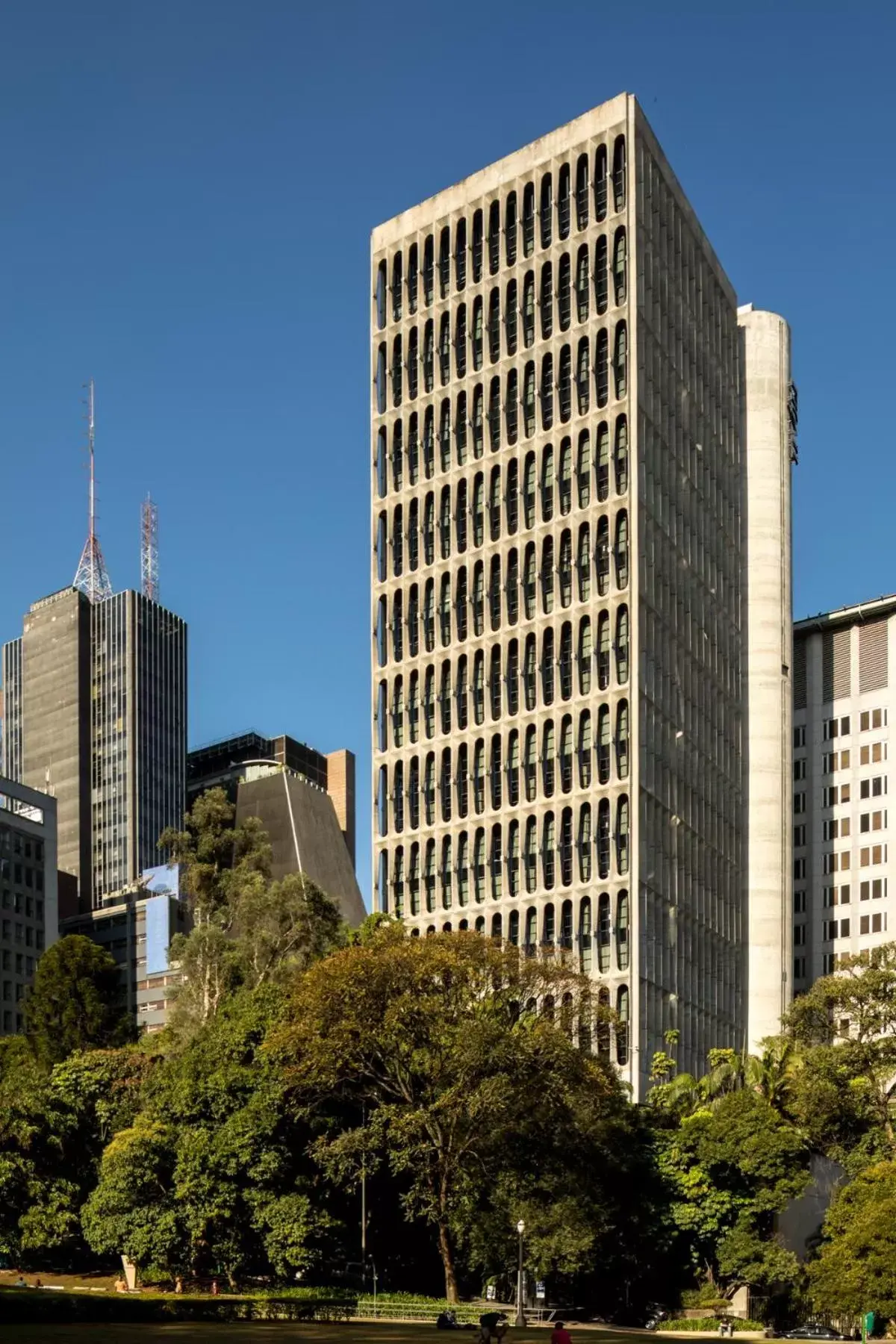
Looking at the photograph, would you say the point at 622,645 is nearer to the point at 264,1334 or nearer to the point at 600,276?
the point at 600,276

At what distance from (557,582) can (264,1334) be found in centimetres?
7659

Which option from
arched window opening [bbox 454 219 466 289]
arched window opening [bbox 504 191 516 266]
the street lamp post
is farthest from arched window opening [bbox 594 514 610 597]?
the street lamp post

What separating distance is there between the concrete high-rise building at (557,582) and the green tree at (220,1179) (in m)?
33.6

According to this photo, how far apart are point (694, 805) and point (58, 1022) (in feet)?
162

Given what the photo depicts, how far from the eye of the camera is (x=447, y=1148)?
97000mm

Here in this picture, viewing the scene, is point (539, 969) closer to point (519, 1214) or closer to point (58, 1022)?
point (519, 1214)

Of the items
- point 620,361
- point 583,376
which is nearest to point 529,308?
point 583,376

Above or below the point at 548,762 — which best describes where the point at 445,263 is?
above

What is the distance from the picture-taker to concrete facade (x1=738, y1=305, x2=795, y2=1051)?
555 feet

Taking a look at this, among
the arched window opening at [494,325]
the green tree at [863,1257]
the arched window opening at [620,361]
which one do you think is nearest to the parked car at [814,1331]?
the green tree at [863,1257]

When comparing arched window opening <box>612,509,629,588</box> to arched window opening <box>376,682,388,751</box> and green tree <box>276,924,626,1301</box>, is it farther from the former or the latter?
green tree <box>276,924,626,1301</box>

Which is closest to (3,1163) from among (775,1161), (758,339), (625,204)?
(775,1161)

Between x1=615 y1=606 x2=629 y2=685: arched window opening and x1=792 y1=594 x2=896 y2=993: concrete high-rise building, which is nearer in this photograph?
x1=615 y1=606 x2=629 y2=685: arched window opening

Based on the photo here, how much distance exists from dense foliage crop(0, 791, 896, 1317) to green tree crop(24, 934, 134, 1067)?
972 inches
